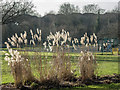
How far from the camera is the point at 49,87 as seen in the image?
454 centimetres

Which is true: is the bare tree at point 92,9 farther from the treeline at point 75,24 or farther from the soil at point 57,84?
the soil at point 57,84

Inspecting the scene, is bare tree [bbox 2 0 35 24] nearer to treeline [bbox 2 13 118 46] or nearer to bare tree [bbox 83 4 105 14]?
treeline [bbox 2 13 118 46]

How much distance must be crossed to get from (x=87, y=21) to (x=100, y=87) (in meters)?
33.1

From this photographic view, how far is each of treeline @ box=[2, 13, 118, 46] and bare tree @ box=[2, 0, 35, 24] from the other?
8.16 m

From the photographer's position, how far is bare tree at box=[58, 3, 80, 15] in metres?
35.3

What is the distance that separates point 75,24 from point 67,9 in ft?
13.7

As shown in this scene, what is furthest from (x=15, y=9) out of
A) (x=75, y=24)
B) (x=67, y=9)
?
(x=67, y=9)

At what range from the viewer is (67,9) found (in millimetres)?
35875

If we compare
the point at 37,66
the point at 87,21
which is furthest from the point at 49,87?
the point at 87,21

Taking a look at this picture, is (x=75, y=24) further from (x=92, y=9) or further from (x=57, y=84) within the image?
(x=57, y=84)

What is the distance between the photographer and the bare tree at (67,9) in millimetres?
35316

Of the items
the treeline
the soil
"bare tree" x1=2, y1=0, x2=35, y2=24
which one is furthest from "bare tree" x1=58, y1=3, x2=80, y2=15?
the soil

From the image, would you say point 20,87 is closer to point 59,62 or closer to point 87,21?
point 59,62

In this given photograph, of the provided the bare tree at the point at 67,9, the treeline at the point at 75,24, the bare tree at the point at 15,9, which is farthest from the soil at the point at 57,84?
the bare tree at the point at 67,9
